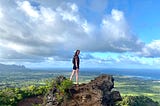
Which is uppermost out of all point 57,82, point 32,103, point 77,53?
point 77,53

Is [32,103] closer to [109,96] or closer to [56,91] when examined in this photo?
[56,91]

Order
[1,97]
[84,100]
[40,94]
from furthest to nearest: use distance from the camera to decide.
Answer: [40,94] < [1,97] < [84,100]

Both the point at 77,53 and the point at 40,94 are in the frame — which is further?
the point at 40,94

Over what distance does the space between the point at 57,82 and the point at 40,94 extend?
5.09 metres

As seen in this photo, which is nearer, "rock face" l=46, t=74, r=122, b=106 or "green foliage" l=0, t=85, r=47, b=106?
"rock face" l=46, t=74, r=122, b=106

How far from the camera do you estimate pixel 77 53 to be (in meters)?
23.1

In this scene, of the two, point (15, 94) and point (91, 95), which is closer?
point (91, 95)

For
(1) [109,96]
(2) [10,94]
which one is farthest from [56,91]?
(2) [10,94]

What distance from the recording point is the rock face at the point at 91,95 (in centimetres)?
2062

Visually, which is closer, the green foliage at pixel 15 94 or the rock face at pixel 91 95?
the rock face at pixel 91 95

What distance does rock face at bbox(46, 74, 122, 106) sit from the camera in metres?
20.6

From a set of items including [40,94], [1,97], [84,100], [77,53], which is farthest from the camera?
[40,94]

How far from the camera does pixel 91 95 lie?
20844 millimetres

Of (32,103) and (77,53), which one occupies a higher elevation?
(77,53)
